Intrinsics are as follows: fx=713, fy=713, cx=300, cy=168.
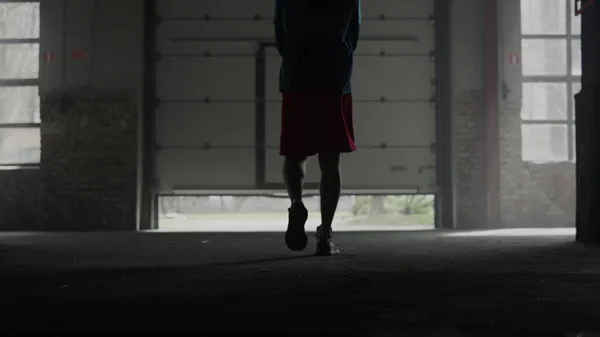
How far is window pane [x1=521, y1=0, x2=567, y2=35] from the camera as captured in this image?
8.27 metres

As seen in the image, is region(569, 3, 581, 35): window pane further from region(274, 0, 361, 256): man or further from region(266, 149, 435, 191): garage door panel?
region(274, 0, 361, 256): man

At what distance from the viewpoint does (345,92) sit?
3732mm

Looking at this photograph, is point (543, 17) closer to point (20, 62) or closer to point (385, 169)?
point (385, 169)

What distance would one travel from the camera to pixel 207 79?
8.08 m

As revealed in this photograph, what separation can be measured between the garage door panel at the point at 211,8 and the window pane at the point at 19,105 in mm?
1788

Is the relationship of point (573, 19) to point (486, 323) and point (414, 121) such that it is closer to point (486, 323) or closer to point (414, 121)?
point (414, 121)

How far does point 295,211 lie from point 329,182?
35 cm

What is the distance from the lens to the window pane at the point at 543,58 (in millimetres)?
8219

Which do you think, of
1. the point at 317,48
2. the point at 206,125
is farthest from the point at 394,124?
A: the point at 317,48

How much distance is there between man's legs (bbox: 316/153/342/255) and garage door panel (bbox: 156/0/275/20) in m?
4.71

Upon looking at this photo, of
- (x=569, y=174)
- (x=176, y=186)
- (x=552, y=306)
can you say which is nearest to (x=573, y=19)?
(x=569, y=174)

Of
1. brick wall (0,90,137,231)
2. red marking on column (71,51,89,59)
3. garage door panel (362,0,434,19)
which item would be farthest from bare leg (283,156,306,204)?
red marking on column (71,51,89,59)

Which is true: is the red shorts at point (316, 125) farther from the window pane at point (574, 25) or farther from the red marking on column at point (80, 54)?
the window pane at point (574, 25)

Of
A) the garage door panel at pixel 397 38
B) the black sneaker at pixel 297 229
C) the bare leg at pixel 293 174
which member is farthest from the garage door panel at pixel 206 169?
the black sneaker at pixel 297 229
